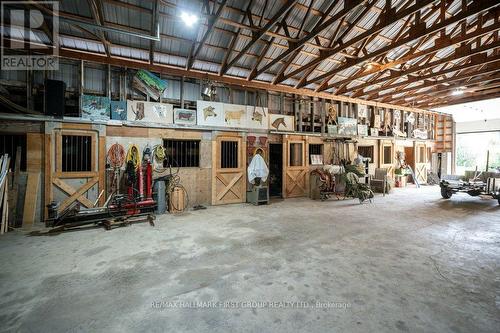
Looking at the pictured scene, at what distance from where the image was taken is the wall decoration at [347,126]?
34.3 feet

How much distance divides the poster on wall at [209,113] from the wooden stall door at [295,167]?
9.36ft

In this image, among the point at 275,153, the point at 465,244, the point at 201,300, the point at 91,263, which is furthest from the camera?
the point at 275,153

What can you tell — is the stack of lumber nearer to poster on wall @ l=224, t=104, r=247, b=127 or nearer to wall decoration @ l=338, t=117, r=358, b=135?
poster on wall @ l=224, t=104, r=247, b=127

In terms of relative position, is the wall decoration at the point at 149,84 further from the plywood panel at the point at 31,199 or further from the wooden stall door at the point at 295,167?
the wooden stall door at the point at 295,167

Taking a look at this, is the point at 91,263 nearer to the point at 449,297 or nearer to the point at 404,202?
the point at 449,297

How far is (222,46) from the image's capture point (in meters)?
7.06

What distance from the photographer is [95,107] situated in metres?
6.21

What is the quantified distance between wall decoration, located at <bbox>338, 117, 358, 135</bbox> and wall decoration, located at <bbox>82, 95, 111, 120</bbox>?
9239 millimetres

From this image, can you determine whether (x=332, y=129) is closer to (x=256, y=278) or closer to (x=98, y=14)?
(x=256, y=278)

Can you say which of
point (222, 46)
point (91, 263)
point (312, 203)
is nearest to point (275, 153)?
point (312, 203)

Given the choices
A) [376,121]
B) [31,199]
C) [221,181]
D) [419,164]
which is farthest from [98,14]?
[419,164]

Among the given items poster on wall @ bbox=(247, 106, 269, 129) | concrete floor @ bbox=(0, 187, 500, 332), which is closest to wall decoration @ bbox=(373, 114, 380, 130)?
poster on wall @ bbox=(247, 106, 269, 129)

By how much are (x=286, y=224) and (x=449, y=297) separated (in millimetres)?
3237

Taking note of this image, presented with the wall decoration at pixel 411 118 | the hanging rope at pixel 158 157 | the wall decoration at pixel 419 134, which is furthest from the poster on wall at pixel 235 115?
the wall decoration at pixel 419 134
